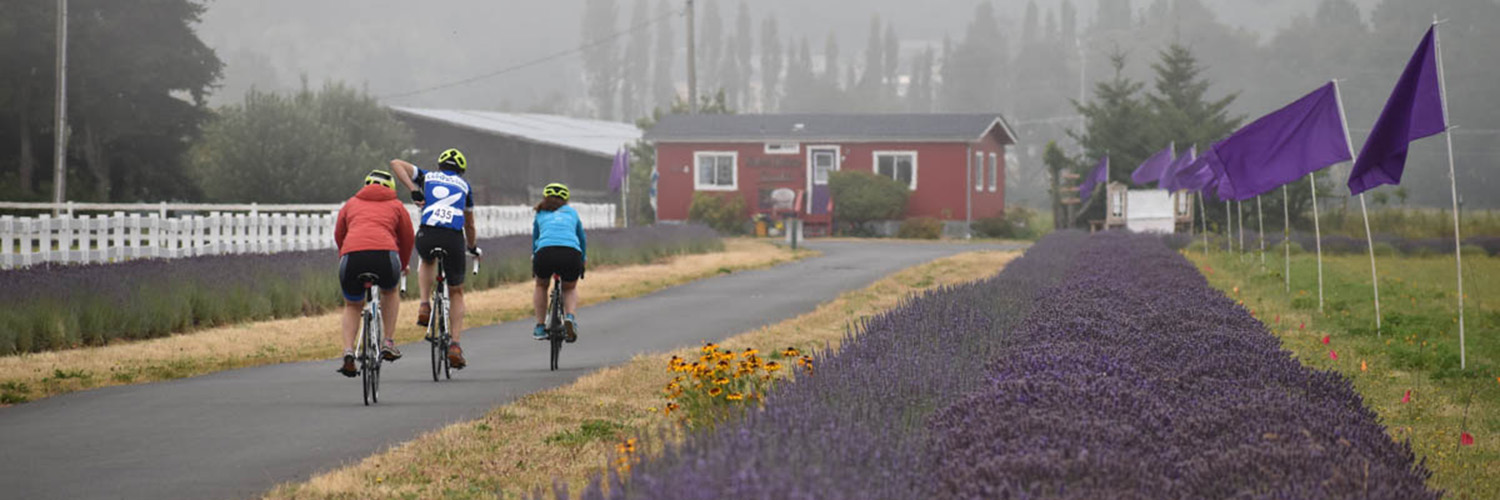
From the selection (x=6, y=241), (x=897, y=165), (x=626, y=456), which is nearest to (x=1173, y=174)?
(x=897, y=165)

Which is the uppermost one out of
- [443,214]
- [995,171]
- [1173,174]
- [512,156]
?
[512,156]

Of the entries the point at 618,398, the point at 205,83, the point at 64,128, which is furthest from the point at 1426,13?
the point at 618,398

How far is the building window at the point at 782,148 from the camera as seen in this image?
55219 millimetres

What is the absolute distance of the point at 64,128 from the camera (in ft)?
115

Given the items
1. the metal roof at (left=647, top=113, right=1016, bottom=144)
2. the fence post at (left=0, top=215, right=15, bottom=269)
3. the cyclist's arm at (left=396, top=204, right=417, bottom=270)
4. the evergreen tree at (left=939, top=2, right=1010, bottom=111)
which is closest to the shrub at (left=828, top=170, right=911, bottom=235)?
the metal roof at (left=647, top=113, right=1016, bottom=144)

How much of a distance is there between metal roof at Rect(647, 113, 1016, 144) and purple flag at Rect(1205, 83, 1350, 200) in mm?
34900

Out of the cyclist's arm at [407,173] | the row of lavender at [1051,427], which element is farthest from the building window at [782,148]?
the row of lavender at [1051,427]

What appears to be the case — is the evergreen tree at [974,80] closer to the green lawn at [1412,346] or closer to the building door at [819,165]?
the building door at [819,165]

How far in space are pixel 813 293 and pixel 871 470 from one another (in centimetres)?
1891

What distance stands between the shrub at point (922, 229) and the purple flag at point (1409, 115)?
125 ft

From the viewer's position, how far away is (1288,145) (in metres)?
18.0

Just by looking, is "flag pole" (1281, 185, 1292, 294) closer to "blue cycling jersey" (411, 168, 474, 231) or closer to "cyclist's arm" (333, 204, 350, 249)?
"blue cycling jersey" (411, 168, 474, 231)

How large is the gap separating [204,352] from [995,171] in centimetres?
4499

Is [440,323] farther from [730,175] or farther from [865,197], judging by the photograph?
[730,175]
